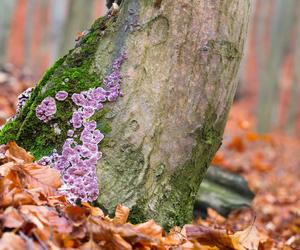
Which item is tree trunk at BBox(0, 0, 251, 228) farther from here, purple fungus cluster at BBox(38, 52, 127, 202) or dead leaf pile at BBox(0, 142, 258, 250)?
dead leaf pile at BBox(0, 142, 258, 250)

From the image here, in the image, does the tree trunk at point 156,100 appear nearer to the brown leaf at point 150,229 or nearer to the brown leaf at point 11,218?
the brown leaf at point 150,229

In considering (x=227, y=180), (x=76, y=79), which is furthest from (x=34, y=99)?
(x=227, y=180)

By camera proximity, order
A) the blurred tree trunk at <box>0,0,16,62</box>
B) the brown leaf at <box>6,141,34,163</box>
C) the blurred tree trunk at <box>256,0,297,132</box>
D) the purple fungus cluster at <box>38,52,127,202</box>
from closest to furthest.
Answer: the brown leaf at <box>6,141,34,163</box> < the purple fungus cluster at <box>38,52,127,202</box> < the blurred tree trunk at <box>0,0,16,62</box> < the blurred tree trunk at <box>256,0,297,132</box>

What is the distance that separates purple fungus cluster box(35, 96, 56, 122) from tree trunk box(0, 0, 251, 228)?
0.11 ft

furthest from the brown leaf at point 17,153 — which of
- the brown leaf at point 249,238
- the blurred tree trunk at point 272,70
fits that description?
the blurred tree trunk at point 272,70

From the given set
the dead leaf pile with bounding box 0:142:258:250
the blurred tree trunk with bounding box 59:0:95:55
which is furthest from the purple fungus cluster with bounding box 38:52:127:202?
the blurred tree trunk with bounding box 59:0:95:55

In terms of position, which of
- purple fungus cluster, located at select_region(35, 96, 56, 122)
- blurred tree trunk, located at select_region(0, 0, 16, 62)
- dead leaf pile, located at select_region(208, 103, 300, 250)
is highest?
blurred tree trunk, located at select_region(0, 0, 16, 62)

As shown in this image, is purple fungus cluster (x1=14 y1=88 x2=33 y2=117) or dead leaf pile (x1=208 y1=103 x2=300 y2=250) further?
dead leaf pile (x1=208 y1=103 x2=300 y2=250)

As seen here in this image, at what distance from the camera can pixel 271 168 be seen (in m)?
9.65

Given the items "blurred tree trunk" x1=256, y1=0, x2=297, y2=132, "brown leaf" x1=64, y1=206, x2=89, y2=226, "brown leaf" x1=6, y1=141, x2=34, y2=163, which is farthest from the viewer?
"blurred tree trunk" x1=256, y1=0, x2=297, y2=132

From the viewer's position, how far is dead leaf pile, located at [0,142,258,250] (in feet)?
6.27

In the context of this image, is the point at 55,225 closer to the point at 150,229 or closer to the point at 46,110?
the point at 150,229

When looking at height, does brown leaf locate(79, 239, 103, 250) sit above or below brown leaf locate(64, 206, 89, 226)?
below

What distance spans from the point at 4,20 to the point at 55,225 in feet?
26.7
